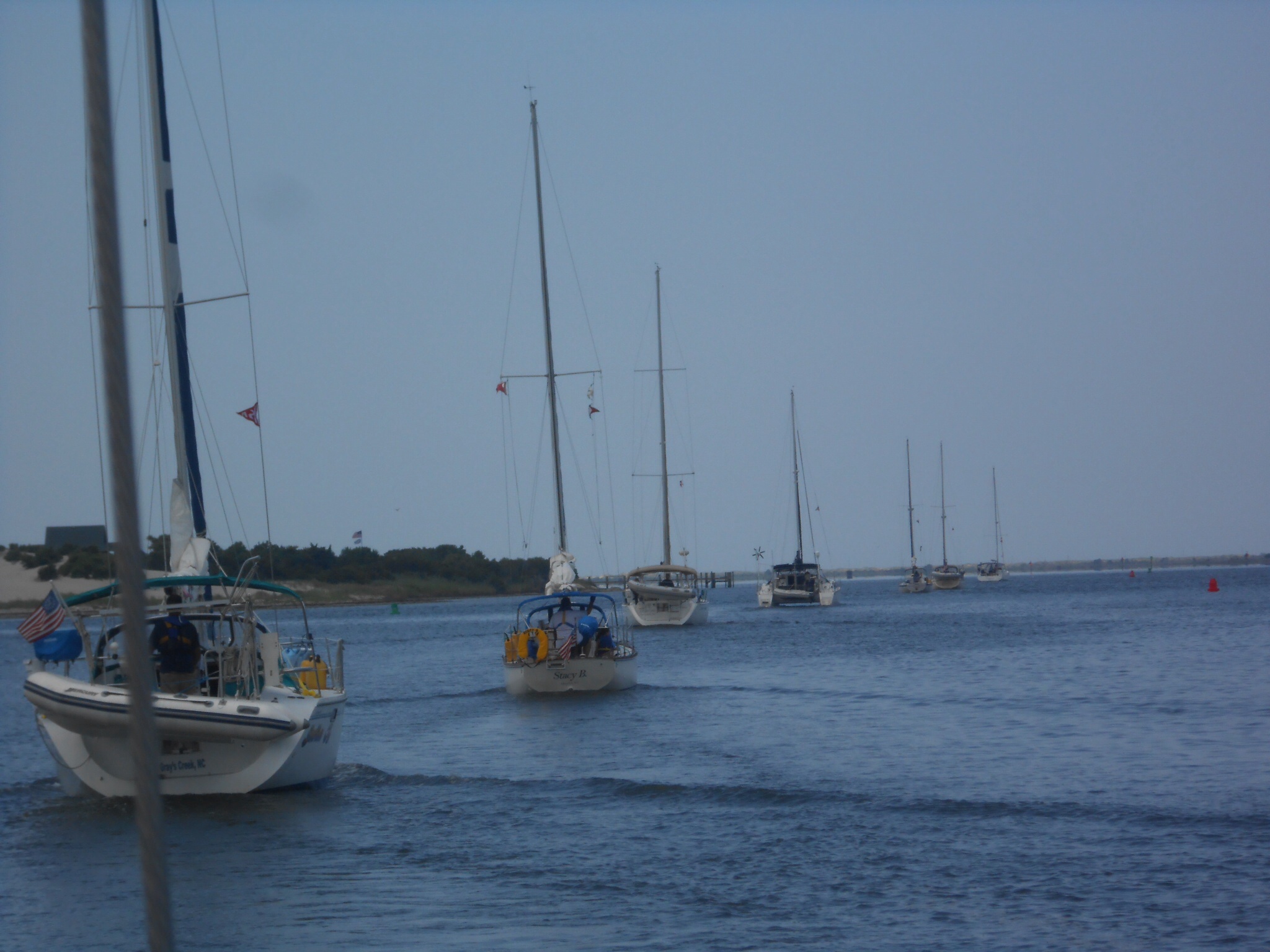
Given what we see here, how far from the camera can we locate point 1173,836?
15242mm

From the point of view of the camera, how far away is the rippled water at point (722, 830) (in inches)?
479

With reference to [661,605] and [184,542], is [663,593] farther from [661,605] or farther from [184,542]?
[184,542]

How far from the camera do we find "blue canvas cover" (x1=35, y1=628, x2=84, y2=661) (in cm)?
1736

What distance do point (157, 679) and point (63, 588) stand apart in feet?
324

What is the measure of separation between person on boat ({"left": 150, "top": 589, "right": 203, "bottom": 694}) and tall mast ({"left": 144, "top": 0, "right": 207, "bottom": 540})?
2454mm

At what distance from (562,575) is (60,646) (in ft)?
54.0

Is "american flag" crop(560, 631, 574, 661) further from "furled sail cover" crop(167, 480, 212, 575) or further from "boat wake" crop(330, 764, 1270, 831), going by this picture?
"furled sail cover" crop(167, 480, 212, 575)

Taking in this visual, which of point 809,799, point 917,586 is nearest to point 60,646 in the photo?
point 809,799

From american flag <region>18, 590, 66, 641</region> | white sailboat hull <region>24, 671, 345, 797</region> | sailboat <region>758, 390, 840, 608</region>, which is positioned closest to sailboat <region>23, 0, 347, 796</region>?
white sailboat hull <region>24, 671, 345, 797</region>

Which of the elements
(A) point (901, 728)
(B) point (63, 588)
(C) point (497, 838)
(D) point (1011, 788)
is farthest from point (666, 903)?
(B) point (63, 588)

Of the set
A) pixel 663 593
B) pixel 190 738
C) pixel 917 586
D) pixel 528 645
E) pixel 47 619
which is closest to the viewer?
pixel 190 738

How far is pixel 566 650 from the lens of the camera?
31344 mm

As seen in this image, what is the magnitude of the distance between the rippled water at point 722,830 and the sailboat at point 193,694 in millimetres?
669

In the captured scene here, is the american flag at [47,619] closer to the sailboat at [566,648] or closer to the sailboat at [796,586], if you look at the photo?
the sailboat at [566,648]
